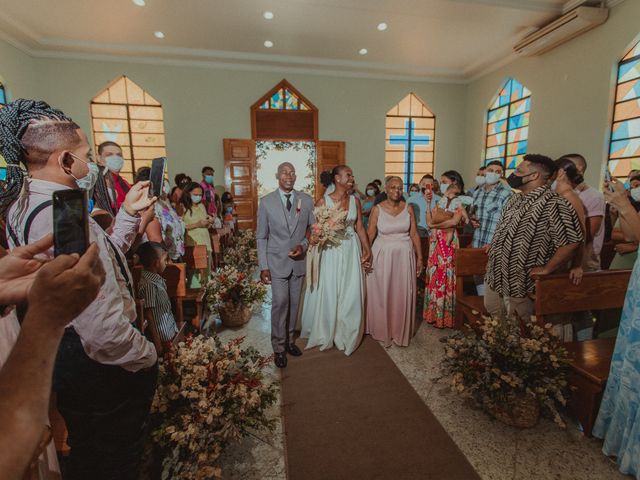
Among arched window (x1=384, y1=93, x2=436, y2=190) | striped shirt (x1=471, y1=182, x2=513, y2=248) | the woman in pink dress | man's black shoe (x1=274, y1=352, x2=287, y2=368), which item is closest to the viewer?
man's black shoe (x1=274, y1=352, x2=287, y2=368)

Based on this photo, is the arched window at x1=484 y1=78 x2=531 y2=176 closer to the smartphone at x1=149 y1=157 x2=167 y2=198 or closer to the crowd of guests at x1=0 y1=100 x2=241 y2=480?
the smartphone at x1=149 y1=157 x2=167 y2=198

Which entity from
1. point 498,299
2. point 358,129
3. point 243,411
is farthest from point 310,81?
point 243,411

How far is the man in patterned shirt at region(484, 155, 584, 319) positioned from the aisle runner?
107 centimetres

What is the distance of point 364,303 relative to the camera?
354cm

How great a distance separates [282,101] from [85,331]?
10036mm

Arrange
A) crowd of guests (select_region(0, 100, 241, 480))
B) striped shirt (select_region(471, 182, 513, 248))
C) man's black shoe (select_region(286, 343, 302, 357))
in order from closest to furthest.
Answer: crowd of guests (select_region(0, 100, 241, 480)) < man's black shoe (select_region(286, 343, 302, 357)) < striped shirt (select_region(471, 182, 513, 248))

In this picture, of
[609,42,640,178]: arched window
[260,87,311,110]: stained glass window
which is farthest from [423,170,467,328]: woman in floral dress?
[260,87,311,110]: stained glass window

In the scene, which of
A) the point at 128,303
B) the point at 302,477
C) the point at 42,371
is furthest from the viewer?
the point at 302,477

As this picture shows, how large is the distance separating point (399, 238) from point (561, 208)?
1447mm

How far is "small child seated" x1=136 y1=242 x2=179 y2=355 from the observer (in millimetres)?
2447

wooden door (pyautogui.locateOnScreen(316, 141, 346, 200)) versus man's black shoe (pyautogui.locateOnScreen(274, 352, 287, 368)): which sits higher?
wooden door (pyautogui.locateOnScreen(316, 141, 346, 200))

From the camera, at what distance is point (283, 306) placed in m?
3.11

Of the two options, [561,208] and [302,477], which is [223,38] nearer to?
[561,208]

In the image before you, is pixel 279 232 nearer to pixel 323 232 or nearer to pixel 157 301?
pixel 323 232
